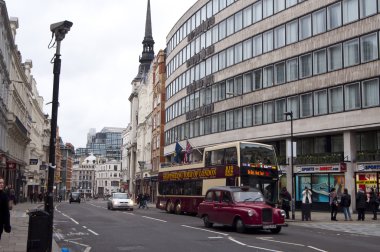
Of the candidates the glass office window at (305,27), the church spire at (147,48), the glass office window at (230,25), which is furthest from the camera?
the church spire at (147,48)

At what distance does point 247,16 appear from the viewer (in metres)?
46.5

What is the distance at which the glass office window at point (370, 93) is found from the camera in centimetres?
3359

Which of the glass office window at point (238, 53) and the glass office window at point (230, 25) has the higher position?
the glass office window at point (230, 25)

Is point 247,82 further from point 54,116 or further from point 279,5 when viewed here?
point 54,116

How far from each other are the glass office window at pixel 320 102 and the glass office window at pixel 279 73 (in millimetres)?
4280

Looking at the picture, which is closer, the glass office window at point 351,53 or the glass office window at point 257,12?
the glass office window at point 351,53

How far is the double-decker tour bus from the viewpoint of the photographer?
998 inches

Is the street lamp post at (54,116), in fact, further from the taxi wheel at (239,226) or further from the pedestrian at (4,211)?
the taxi wheel at (239,226)

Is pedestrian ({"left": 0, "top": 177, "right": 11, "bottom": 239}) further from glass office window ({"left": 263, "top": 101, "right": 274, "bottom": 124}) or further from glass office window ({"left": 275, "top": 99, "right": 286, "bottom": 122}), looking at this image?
glass office window ({"left": 263, "top": 101, "right": 274, "bottom": 124})

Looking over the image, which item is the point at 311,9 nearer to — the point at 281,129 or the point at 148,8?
the point at 281,129

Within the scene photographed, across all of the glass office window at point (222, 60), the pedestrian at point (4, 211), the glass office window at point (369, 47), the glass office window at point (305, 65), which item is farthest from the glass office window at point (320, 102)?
the pedestrian at point (4, 211)

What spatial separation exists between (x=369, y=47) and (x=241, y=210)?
20.2m

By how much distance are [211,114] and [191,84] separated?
703cm

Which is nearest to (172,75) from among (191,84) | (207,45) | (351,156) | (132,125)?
(191,84)
